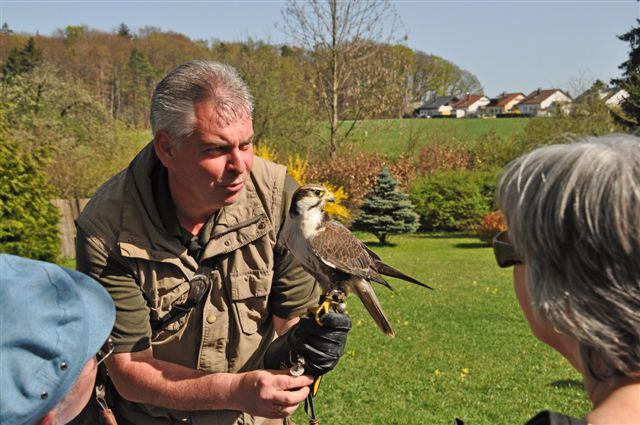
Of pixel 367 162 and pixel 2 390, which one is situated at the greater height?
pixel 2 390

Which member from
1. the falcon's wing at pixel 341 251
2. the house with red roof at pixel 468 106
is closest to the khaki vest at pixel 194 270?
the falcon's wing at pixel 341 251

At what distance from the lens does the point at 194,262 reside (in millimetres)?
2961

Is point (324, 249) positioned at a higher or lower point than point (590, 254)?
lower

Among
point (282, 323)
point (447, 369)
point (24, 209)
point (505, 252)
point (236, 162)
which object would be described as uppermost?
point (236, 162)

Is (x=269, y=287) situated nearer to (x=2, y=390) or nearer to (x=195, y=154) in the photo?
(x=195, y=154)

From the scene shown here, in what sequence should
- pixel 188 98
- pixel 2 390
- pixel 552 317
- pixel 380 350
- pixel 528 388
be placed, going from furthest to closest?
pixel 380 350 → pixel 528 388 → pixel 188 98 → pixel 552 317 → pixel 2 390

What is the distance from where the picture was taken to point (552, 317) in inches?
63.9

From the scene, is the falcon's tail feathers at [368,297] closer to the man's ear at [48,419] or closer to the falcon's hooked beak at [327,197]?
the falcon's hooked beak at [327,197]

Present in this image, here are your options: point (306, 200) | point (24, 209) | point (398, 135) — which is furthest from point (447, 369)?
point (398, 135)

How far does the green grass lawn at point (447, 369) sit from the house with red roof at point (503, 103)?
93.4m

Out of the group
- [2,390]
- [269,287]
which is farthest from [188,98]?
[2,390]

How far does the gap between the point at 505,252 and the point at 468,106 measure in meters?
103

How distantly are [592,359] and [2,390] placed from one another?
1.37 m

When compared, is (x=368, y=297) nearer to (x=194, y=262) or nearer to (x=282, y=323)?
(x=282, y=323)
